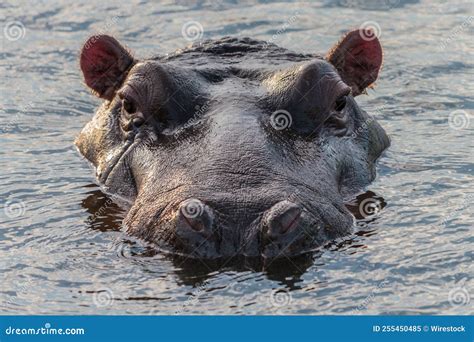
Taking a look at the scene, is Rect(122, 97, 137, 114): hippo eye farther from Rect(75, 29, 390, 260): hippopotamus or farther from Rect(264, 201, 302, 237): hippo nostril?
Rect(264, 201, 302, 237): hippo nostril

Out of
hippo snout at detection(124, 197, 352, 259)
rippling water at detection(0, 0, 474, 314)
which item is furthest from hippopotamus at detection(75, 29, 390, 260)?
rippling water at detection(0, 0, 474, 314)

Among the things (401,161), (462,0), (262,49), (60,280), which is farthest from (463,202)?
(462,0)

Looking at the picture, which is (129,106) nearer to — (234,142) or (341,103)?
(234,142)

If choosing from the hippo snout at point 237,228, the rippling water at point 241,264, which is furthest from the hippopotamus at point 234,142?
the rippling water at point 241,264

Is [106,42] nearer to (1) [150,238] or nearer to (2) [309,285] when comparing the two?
(1) [150,238]

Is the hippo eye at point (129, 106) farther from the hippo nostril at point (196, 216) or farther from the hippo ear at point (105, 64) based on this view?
the hippo nostril at point (196, 216)

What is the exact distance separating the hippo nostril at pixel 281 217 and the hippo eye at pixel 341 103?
2.61 meters

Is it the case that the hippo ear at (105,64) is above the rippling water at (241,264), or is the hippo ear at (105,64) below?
above

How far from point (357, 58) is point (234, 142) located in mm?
2957

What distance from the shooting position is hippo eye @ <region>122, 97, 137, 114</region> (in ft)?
34.9

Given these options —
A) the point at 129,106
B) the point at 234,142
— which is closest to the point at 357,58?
the point at 129,106

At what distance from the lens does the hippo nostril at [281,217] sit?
8086 millimetres

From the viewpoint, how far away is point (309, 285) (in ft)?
26.8

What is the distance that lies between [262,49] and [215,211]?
138 inches
